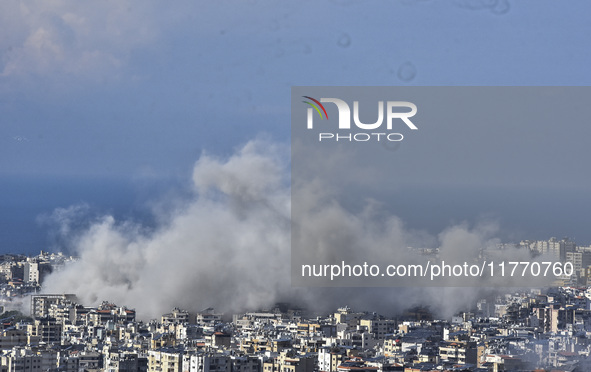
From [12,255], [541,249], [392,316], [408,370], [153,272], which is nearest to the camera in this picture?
[408,370]

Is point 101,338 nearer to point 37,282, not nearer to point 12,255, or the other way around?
point 37,282

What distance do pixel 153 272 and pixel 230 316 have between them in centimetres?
239

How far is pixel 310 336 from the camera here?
12.9 meters

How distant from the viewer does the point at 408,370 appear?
32.5ft

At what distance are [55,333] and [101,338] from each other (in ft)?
2.21

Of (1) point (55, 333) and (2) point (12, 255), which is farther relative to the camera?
(2) point (12, 255)

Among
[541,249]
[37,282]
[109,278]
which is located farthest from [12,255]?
[541,249]

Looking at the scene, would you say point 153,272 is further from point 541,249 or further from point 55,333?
point 541,249

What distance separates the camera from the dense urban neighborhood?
1040cm

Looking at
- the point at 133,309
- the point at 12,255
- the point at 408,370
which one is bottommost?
the point at 408,370

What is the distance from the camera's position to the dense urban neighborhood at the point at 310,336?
10.4 metres

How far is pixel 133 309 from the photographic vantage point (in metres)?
15.6

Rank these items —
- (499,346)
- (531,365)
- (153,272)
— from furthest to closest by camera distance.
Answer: (153,272) → (499,346) → (531,365)

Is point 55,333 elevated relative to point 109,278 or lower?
lower
